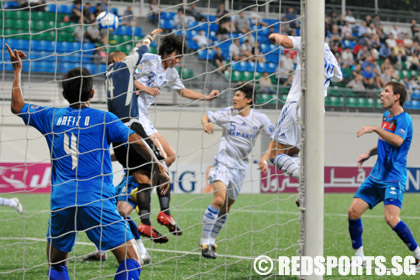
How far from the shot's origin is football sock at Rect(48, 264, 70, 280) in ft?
12.9

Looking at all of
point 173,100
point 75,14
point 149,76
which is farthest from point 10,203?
point 75,14

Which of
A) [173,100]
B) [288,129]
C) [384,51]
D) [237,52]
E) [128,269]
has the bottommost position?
[128,269]

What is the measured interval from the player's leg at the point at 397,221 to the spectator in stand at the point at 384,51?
48.3 ft

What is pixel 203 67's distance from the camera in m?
16.6

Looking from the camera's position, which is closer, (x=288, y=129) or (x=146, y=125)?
(x=288, y=129)

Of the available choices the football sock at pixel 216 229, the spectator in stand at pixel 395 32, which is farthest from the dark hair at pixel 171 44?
the spectator in stand at pixel 395 32

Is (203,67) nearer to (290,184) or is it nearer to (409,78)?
(290,184)

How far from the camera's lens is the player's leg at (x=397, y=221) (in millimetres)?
5633

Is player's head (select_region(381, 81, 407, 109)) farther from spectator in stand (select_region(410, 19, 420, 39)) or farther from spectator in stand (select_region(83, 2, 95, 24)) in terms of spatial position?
spectator in stand (select_region(410, 19, 420, 39))

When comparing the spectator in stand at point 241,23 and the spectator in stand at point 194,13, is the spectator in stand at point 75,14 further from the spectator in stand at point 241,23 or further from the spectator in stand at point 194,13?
the spectator in stand at point 241,23

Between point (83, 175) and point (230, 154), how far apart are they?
3113 mm

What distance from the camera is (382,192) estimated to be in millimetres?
5848

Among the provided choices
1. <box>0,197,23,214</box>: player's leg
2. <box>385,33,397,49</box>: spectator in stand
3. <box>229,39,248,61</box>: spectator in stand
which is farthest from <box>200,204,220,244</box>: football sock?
<box>385,33,397,49</box>: spectator in stand

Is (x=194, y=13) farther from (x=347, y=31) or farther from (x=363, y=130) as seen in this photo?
(x=363, y=130)
